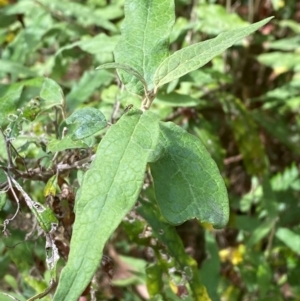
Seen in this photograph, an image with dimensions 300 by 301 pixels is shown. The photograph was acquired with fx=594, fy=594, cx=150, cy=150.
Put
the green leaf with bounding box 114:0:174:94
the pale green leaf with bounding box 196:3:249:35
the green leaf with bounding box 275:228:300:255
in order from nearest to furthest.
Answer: the green leaf with bounding box 114:0:174:94 < the green leaf with bounding box 275:228:300:255 < the pale green leaf with bounding box 196:3:249:35

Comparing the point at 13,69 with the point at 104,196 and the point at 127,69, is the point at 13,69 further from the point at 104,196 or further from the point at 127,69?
the point at 104,196

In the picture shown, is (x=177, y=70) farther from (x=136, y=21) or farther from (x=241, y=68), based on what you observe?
(x=241, y=68)

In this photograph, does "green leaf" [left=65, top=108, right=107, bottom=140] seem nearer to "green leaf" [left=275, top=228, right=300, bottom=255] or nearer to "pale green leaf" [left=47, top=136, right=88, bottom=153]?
"pale green leaf" [left=47, top=136, right=88, bottom=153]

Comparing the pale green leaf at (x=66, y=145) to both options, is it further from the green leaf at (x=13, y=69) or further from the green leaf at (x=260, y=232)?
the green leaf at (x=260, y=232)

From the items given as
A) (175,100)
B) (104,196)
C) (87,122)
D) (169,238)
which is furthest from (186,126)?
(104,196)

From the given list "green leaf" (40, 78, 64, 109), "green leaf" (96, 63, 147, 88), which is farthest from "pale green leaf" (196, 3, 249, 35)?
"green leaf" (96, 63, 147, 88)

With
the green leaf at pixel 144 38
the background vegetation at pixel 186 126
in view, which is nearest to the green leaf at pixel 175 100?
the background vegetation at pixel 186 126

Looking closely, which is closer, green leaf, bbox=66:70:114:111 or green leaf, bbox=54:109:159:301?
green leaf, bbox=54:109:159:301
